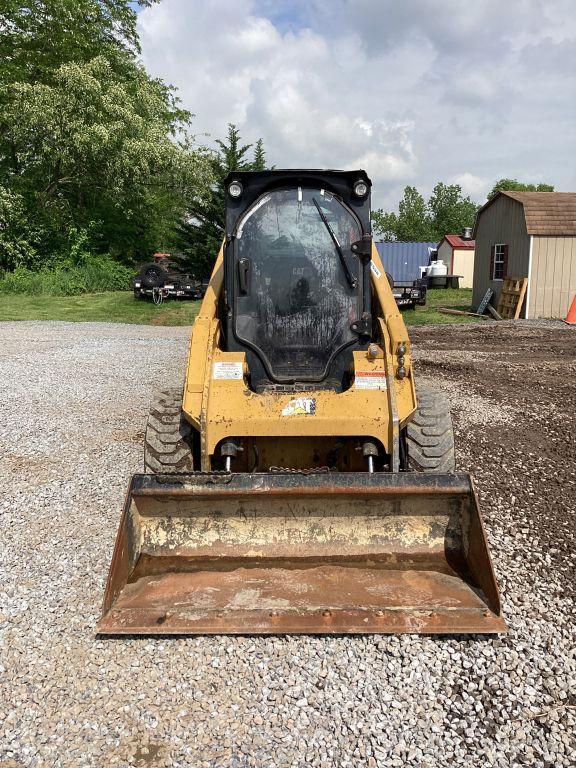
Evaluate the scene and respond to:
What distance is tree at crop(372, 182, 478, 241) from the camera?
77.0 metres

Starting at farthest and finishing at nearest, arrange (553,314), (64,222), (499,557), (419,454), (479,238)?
(64,222) < (479,238) < (553,314) < (419,454) < (499,557)

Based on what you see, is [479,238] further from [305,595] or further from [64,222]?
[305,595]

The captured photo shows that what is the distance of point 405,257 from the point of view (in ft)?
146

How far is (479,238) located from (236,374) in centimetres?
2163

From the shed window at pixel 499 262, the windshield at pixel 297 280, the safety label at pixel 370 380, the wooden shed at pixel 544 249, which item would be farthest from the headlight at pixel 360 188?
the shed window at pixel 499 262

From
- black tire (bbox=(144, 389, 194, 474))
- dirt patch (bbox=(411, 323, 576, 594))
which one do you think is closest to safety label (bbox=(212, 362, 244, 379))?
black tire (bbox=(144, 389, 194, 474))

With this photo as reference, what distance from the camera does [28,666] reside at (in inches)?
123

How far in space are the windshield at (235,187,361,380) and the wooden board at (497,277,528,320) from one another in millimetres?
16788

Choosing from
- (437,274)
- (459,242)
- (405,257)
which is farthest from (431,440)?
(405,257)

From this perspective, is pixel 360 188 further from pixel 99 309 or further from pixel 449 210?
pixel 449 210

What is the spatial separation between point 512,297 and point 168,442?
18.2 m

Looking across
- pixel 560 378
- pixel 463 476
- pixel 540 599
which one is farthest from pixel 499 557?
pixel 560 378

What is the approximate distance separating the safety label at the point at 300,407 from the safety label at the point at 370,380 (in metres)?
0.32

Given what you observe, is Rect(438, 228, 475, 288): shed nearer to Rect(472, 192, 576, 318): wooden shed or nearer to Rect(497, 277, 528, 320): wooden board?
Rect(497, 277, 528, 320): wooden board
